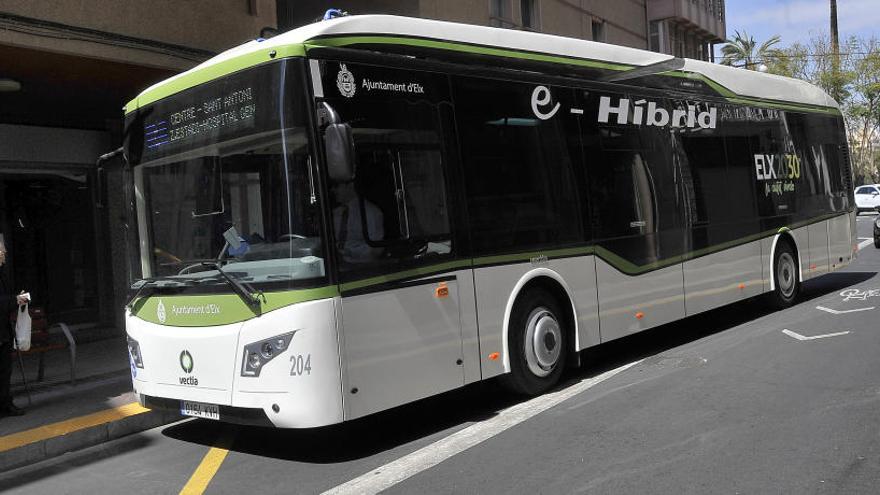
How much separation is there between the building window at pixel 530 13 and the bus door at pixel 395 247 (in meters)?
13.9

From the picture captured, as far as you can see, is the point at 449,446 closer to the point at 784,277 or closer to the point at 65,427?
the point at 65,427

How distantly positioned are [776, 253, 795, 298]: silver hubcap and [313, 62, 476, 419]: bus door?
6600mm

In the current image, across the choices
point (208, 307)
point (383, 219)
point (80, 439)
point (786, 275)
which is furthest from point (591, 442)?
point (786, 275)

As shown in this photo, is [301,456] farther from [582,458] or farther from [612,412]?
[612,412]

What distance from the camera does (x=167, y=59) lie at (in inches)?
392

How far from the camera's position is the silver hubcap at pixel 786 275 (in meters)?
11.1

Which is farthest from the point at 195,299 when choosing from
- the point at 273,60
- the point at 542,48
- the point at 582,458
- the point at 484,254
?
the point at 542,48

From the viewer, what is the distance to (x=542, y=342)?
277 inches

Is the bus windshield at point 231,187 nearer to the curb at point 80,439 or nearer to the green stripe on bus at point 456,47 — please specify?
the green stripe on bus at point 456,47

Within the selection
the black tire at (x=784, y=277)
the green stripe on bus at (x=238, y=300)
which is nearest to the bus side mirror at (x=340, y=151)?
the green stripe on bus at (x=238, y=300)

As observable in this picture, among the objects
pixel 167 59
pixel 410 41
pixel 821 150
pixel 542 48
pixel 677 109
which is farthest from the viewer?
pixel 821 150

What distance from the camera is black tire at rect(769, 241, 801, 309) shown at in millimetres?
10977

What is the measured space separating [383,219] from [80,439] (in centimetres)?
334

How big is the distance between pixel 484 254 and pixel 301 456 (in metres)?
2.14
